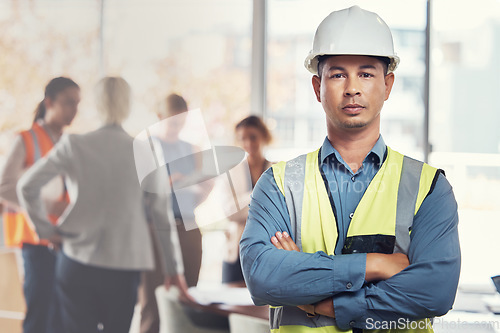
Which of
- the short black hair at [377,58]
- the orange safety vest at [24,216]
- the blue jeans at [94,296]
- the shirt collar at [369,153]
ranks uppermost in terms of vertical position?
the short black hair at [377,58]

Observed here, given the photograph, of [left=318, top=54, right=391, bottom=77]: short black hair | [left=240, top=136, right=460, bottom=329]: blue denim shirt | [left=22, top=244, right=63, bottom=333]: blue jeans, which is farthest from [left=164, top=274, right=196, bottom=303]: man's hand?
[left=318, top=54, right=391, bottom=77]: short black hair

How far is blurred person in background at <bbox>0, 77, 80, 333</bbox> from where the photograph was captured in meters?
3.13

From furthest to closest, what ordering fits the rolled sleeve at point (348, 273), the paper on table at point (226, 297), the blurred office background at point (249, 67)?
1. the blurred office background at point (249, 67)
2. the paper on table at point (226, 297)
3. the rolled sleeve at point (348, 273)

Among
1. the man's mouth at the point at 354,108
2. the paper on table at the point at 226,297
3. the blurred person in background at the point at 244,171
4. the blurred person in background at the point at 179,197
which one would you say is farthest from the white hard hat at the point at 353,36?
the blurred person in background at the point at 179,197

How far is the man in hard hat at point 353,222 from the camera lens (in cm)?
115

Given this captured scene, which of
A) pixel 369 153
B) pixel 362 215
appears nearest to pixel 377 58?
pixel 369 153

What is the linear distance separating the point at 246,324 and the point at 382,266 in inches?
45.5

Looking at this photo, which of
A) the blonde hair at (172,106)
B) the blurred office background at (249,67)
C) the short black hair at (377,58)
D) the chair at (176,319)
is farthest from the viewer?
the blonde hair at (172,106)

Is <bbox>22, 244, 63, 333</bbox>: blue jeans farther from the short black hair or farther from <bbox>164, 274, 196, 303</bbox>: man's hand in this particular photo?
the short black hair

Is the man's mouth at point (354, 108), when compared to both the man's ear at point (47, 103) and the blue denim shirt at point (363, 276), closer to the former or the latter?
the blue denim shirt at point (363, 276)

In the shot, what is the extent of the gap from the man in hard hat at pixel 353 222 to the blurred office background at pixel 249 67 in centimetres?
231

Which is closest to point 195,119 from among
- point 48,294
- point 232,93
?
point 232,93

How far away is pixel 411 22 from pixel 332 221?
2884 millimetres

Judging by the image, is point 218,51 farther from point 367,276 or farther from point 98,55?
point 367,276
